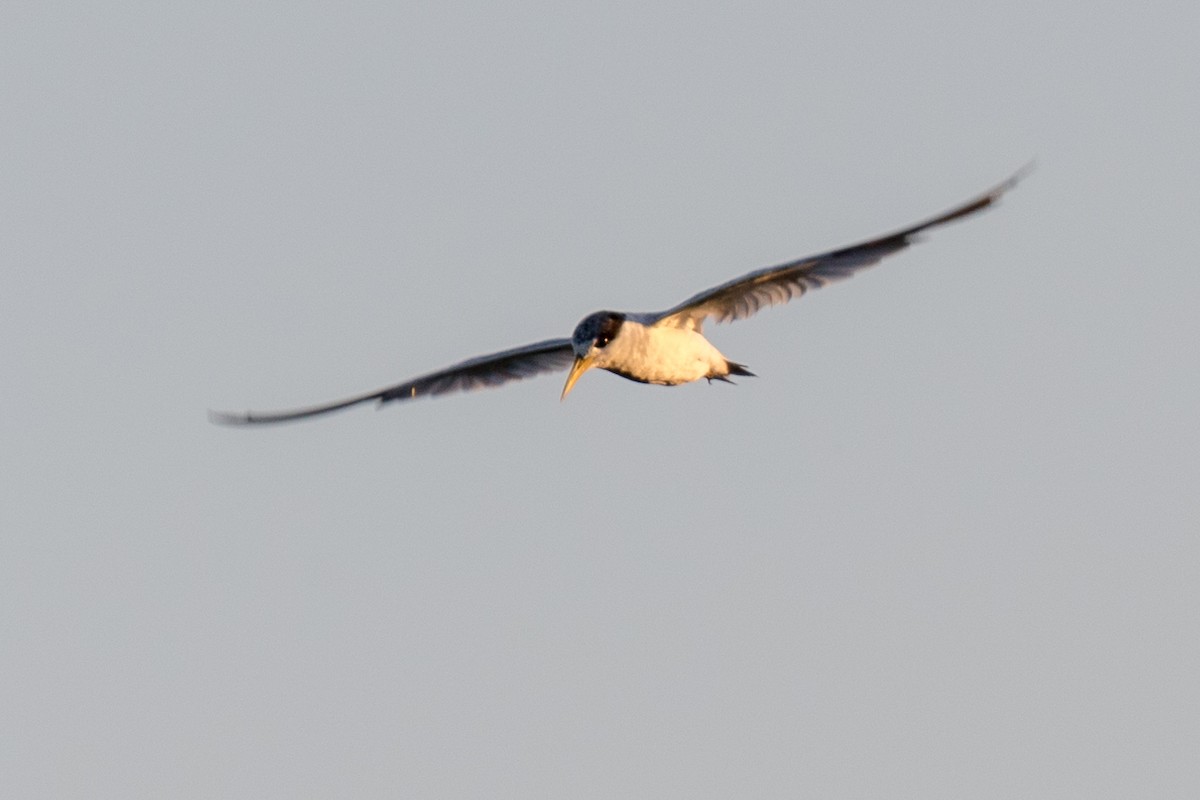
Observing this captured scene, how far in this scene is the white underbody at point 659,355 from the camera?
80.1 feet

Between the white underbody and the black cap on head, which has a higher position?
the black cap on head

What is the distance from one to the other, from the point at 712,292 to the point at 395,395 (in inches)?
255

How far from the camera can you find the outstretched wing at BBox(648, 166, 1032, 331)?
2281cm

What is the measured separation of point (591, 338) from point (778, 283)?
2.49 m

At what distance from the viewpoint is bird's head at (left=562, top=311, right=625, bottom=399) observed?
24078 millimetres

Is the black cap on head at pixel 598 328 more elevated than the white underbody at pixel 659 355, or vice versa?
the black cap on head at pixel 598 328

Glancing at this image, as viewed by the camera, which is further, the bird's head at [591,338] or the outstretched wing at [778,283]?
the bird's head at [591,338]

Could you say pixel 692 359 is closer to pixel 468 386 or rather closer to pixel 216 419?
pixel 468 386

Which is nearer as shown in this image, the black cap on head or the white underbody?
the black cap on head

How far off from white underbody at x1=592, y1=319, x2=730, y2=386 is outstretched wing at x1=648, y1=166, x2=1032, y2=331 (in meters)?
0.21

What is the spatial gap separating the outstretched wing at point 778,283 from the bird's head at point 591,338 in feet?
→ 2.75

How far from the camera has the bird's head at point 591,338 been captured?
24078 millimetres

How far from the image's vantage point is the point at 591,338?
24016 millimetres

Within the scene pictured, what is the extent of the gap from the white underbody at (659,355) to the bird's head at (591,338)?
0.17 ft
